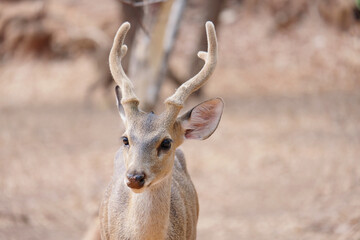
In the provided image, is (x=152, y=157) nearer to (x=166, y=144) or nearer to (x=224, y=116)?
(x=166, y=144)

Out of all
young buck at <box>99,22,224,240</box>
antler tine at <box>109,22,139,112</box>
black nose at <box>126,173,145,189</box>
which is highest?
antler tine at <box>109,22,139,112</box>

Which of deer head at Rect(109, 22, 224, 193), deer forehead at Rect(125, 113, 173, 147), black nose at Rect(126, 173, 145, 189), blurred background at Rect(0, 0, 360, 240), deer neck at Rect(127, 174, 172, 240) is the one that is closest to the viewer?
black nose at Rect(126, 173, 145, 189)

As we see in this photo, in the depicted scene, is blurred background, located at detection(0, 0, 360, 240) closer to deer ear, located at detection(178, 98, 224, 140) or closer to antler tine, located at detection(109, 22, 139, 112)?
antler tine, located at detection(109, 22, 139, 112)

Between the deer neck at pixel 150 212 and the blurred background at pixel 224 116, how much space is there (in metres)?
2.09

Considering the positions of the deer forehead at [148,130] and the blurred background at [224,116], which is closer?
the deer forehead at [148,130]

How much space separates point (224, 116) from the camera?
14367 mm

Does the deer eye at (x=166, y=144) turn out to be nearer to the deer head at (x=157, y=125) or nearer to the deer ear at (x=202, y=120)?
the deer head at (x=157, y=125)

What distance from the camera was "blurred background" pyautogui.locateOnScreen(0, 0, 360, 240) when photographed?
29.2 ft

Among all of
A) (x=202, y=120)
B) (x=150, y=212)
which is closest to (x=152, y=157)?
(x=150, y=212)

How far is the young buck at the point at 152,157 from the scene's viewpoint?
4402 mm

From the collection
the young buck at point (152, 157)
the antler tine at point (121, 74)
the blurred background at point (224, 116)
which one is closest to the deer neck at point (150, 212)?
the young buck at point (152, 157)

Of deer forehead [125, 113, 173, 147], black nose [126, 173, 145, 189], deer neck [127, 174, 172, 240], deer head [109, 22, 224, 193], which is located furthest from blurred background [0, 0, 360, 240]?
black nose [126, 173, 145, 189]

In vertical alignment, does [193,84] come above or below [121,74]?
below

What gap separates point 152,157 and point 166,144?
18 cm
